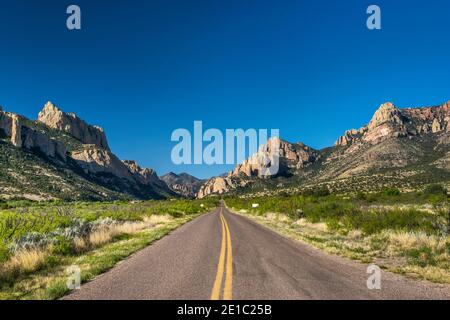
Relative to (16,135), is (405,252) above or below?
below

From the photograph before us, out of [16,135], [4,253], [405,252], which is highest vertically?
[16,135]

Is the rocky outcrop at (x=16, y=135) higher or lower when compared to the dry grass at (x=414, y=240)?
higher

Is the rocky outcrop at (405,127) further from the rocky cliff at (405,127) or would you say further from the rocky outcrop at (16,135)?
the rocky outcrop at (16,135)

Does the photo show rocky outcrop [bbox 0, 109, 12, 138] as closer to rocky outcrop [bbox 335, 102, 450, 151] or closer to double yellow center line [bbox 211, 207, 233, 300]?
rocky outcrop [bbox 335, 102, 450, 151]

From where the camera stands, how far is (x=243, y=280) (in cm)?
834

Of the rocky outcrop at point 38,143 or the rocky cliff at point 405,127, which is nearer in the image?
the rocky outcrop at point 38,143

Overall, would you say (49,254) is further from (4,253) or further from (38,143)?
(38,143)

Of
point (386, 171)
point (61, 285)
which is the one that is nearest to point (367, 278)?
point (61, 285)

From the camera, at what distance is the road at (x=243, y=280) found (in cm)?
718

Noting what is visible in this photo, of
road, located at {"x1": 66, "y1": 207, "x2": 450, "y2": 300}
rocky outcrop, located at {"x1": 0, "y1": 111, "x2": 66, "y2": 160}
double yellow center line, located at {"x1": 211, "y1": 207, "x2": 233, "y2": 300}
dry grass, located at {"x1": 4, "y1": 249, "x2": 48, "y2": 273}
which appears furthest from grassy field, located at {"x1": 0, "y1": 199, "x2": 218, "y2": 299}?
rocky outcrop, located at {"x1": 0, "y1": 111, "x2": 66, "y2": 160}

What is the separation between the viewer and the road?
23.6 ft

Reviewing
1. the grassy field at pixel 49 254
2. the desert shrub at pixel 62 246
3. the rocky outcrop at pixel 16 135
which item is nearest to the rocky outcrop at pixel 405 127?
the rocky outcrop at pixel 16 135

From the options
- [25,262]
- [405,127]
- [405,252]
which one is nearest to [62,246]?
[25,262]

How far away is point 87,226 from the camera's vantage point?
57.3ft
